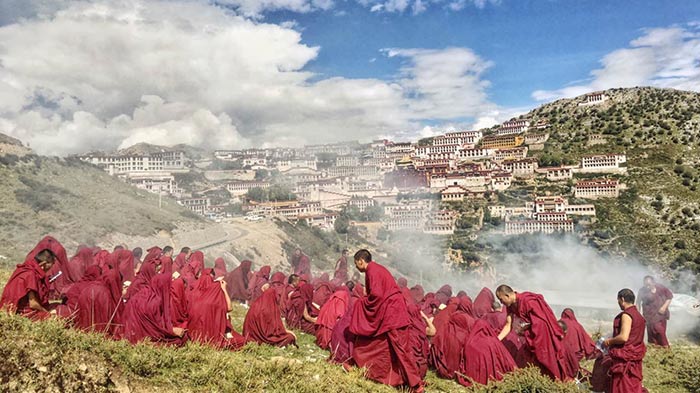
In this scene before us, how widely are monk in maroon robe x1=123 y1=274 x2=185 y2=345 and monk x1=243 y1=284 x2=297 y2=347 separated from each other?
1.31 metres

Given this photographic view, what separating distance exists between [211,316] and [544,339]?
4193 millimetres

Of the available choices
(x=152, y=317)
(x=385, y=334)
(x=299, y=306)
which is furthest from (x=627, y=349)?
(x=299, y=306)

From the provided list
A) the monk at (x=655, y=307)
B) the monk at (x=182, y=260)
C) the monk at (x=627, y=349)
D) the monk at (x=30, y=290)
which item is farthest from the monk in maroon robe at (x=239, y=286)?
the monk at (x=655, y=307)

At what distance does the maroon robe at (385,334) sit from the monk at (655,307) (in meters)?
6.09

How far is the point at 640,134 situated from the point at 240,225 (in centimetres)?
9276

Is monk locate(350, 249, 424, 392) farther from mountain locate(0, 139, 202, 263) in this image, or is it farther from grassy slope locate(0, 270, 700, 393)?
mountain locate(0, 139, 202, 263)

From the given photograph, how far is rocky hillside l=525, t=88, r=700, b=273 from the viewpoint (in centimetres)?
6294

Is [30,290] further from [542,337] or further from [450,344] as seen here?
[542,337]

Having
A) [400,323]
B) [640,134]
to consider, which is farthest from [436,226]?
[400,323]

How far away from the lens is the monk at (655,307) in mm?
8695

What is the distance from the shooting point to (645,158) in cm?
9106

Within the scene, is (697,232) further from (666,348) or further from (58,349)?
(58,349)

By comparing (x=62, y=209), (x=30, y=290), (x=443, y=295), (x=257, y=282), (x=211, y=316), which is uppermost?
(x=62, y=209)

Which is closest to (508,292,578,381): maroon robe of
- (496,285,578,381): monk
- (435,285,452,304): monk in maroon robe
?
(496,285,578,381): monk
